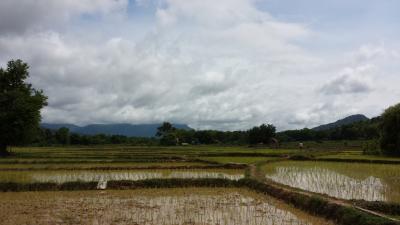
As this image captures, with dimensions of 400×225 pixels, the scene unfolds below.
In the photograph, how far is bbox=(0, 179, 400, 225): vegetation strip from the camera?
864 centimetres

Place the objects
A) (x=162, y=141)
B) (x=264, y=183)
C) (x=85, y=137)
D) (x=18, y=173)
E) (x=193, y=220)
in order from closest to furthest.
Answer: (x=193, y=220) < (x=264, y=183) < (x=18, y=173) < (x=162, y=141) < (x=85, y=137)

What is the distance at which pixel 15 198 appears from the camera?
13.0m

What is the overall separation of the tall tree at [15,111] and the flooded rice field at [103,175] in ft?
37.6

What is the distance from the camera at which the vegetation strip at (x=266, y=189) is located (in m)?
8.64

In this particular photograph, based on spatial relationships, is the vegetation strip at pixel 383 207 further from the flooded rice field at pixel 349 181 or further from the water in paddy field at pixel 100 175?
the water in paddy field at pixel 100 175

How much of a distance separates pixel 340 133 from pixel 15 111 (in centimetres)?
6214

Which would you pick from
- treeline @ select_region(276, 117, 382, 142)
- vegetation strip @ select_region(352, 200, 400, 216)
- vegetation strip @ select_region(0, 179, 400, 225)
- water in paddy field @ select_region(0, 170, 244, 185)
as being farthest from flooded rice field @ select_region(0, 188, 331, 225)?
treeline @ select_region(276, 117, 382, 142)

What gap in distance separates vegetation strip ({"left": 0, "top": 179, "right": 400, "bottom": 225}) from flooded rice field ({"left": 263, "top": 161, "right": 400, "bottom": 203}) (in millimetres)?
1337

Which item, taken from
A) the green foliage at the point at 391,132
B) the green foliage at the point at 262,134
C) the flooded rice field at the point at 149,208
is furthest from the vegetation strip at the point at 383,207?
the green foliage at the point at 262,134

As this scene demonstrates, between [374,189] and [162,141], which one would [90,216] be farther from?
[162,141]

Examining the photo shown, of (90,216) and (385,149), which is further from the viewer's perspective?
(385,149)

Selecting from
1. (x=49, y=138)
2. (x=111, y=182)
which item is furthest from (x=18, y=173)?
(x=49, y=138)

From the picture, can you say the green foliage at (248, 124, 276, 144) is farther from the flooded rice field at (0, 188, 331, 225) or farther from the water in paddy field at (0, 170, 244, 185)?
the flooded rice field at (0, 188, 331, 225)

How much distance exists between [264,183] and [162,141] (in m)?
52.9
